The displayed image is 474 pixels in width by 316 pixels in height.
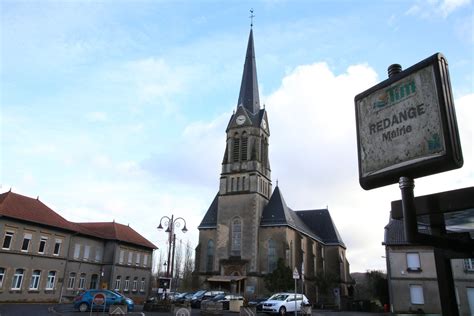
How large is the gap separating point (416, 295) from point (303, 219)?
40.2m

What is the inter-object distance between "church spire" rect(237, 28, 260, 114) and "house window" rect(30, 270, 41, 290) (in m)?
35.2

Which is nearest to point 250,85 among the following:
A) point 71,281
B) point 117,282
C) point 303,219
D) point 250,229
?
point 250,229

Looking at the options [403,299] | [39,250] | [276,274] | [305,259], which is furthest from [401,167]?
[305,259]

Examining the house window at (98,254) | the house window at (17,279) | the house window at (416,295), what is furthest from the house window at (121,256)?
the house window at (416,295)

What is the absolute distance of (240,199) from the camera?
172 feet

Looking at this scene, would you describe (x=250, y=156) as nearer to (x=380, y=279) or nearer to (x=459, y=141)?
(x=380, y=279)

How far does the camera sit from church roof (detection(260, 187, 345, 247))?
169ft

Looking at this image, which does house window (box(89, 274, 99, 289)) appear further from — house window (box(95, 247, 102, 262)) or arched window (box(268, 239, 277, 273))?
arched window (box(268, 239, 277, 273))

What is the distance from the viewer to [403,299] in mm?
29953

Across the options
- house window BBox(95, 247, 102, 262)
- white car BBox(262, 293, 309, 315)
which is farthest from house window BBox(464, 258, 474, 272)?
house window BBox(95, 247, 102, 262)

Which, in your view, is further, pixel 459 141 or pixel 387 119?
pixel 387 119

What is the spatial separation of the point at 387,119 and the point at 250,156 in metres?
50.0

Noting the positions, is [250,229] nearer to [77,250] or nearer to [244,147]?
[244,147]

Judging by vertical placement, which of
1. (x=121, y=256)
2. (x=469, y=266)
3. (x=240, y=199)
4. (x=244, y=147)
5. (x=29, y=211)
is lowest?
(x=469, y=266)
